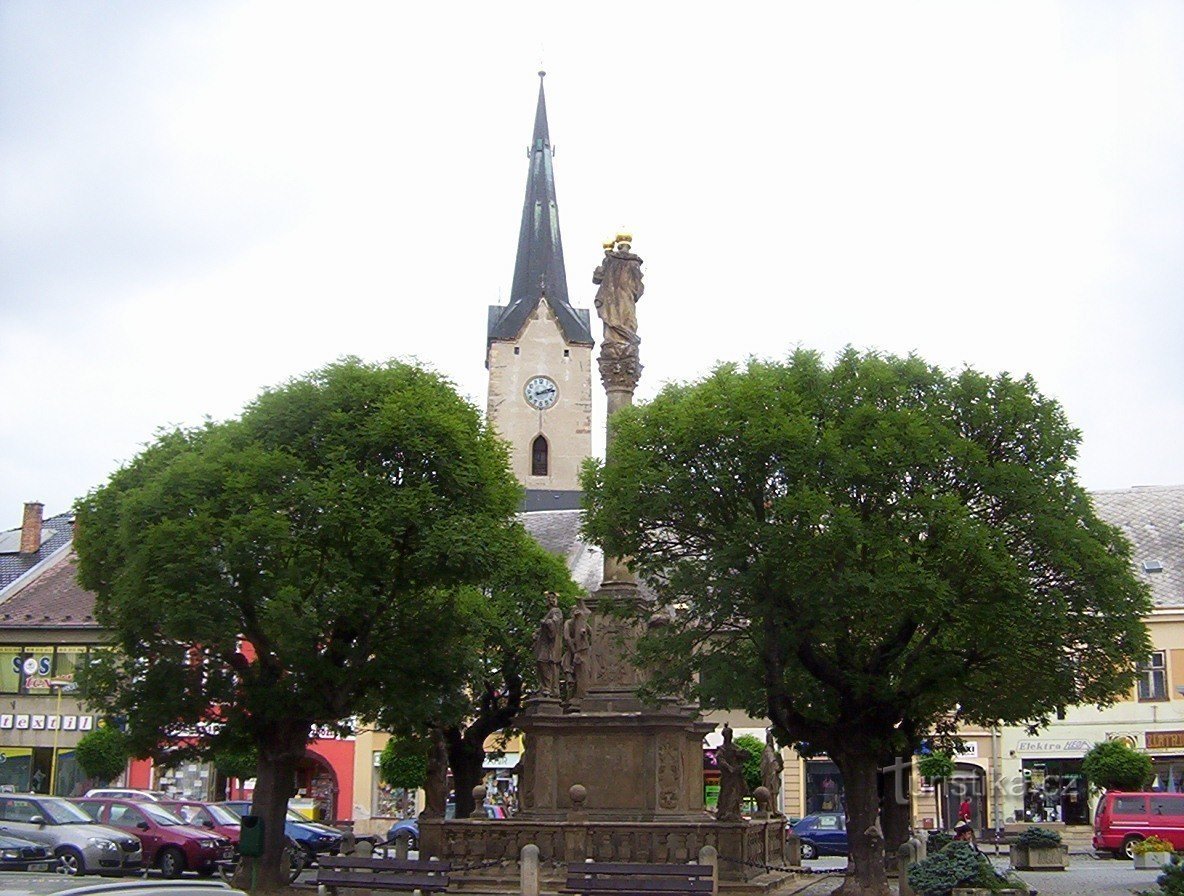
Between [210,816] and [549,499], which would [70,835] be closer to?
[210,816]

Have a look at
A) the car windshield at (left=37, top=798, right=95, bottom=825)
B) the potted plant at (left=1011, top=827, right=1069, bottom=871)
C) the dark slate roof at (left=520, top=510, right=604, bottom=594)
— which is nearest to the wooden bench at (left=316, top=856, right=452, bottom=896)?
the car windshield at (left=37, top=798, right=95, bottom=825)

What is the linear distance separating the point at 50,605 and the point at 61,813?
A: 2415 centimetres

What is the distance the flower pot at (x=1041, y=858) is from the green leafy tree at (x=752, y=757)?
576 inches

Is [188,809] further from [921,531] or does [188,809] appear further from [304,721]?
[921,531]

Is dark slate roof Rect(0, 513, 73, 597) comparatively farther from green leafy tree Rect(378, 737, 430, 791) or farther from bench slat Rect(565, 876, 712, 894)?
bench slat Rect(565, 876, 712, 894)

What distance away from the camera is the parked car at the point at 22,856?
78.8 ft

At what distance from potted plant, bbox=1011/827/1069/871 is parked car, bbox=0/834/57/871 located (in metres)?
19.2

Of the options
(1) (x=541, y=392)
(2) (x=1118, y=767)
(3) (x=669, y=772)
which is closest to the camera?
(3) (x=669, y=772)

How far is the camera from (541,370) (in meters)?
85.4

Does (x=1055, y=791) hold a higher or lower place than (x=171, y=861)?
higher

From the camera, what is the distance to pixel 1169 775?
43.0 meters

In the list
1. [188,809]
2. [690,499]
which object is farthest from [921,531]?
[188,809]

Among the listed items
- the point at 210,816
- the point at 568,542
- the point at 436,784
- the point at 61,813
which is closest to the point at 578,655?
the point at 436,784

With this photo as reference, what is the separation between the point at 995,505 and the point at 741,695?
513 cm
